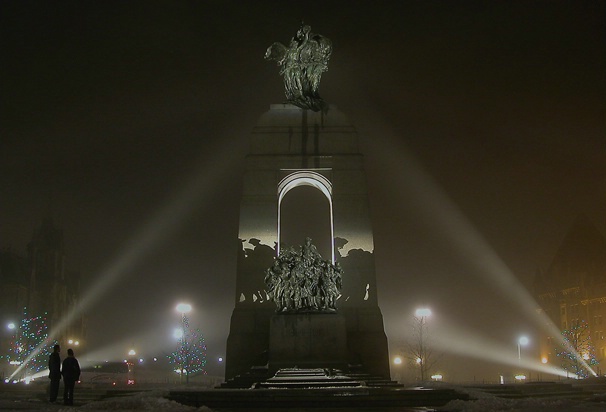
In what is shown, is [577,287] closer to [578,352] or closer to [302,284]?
[578,352]

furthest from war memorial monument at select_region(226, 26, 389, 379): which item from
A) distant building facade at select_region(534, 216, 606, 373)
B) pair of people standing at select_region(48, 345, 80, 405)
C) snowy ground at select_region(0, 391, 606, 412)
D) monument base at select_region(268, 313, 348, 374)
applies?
distant building facade at select_region(534, 216, 606, 373)

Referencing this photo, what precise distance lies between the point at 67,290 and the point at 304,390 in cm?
7247

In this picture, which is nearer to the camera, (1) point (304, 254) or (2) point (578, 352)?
(1) point (304, 254)

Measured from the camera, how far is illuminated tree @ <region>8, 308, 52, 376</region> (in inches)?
2111

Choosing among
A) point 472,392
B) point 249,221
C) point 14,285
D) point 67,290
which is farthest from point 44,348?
point 472,392

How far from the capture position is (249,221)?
25.6 meters

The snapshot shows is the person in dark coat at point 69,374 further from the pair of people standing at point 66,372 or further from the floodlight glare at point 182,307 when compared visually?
the floodlight glare at point 182,307

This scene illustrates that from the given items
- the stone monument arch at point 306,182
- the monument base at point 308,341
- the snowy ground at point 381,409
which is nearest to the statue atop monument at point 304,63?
the stone monument arch at point 306,182

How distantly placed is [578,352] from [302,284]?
123 ft

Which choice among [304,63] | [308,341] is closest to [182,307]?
[308,341]

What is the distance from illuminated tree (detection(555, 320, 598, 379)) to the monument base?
29.4 meters

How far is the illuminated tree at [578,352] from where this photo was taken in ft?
154

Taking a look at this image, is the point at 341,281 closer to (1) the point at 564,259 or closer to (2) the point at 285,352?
(2) the point at 285,352

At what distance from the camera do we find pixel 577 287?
6894 cm
